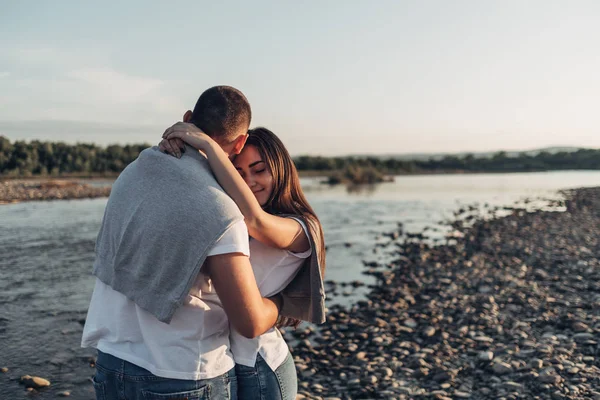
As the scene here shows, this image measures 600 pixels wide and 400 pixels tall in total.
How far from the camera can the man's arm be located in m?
1.80

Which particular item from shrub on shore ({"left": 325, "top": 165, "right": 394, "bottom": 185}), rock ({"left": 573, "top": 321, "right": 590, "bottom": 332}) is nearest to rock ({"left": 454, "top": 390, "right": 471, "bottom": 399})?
rock ({"left": 573, "top": 321, "right": 590, "bottom": 332})

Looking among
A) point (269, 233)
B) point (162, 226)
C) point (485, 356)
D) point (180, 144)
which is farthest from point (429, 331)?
point (162, 226)

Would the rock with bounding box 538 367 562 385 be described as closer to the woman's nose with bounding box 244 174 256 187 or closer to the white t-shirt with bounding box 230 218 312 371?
the white t-shirt with bounding box 230 218 312 371

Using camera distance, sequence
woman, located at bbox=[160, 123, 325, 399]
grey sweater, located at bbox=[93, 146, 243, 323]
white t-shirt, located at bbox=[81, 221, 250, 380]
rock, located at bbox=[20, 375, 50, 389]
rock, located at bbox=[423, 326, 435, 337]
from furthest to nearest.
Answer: rock, located at bbox=[423, 326, 435, 337], rock, located at bbox=[20, 375, 50, 389], woman, located at bbox=[160, 123, 325, 399], white t-shirt, located at bbox=[81, 221, 250, 380], grey sweater, located at bbox=[93, 146, 243, 323]

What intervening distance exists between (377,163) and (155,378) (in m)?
64.8

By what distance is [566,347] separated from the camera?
5.97m

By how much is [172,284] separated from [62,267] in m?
11.1

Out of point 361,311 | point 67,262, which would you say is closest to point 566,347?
point 361,311

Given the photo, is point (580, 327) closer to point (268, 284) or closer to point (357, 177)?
point (268, 284)

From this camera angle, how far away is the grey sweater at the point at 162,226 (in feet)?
5.78

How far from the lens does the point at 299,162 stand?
68.9m

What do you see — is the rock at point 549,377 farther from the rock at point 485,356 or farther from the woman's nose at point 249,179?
the woman's nose at point 249,179

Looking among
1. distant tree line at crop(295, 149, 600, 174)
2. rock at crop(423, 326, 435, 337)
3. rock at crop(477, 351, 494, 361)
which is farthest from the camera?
distant tree line at crop(295, 149, 600, 174)

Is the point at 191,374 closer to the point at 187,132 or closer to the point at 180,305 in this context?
the point at 180,305
